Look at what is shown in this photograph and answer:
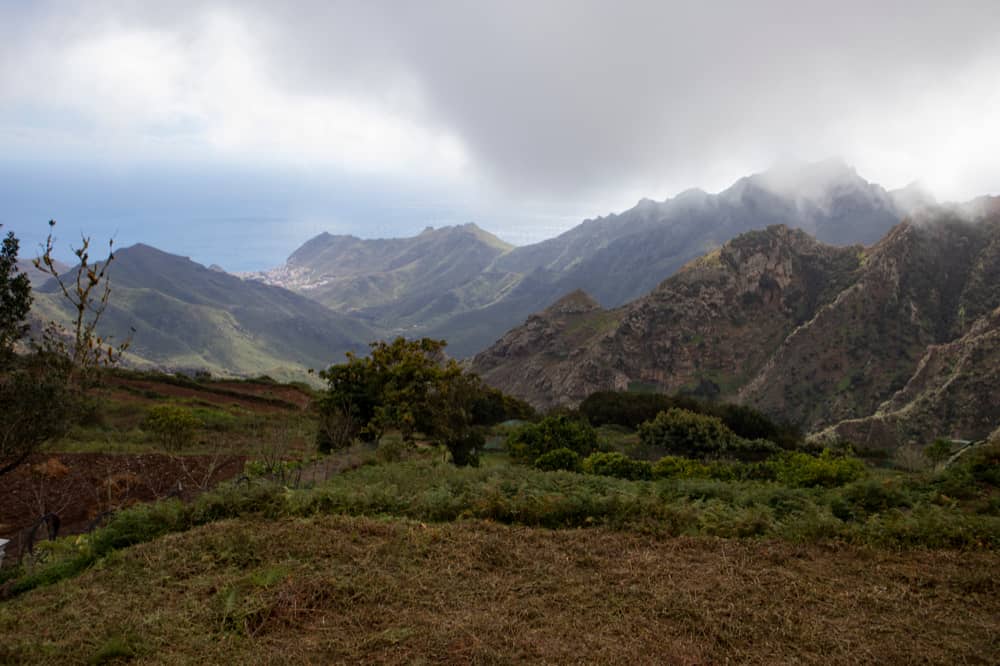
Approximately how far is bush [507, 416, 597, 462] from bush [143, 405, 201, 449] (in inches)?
532

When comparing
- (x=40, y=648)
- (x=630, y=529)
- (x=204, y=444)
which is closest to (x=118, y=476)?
(x=204, y=444)

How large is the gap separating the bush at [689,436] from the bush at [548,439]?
786cm

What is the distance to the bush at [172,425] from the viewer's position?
23.3m

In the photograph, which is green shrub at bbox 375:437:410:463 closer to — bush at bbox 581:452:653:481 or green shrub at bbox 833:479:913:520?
bush at bbox 581:452:653:481

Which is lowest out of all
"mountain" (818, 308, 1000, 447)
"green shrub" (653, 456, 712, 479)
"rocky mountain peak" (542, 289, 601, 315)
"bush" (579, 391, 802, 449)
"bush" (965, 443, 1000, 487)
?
"mountain" (818, 308, 1000, 447)

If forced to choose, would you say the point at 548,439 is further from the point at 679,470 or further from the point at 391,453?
the point at 391,453

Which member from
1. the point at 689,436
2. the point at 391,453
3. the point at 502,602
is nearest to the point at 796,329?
the point at 689,436

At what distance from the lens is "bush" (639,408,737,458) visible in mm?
30234

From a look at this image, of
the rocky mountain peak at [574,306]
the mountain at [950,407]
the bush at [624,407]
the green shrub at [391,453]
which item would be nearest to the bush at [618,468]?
the green shrub at [391,453]

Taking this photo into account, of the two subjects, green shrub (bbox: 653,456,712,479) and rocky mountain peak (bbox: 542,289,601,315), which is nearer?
green shrub (bbox: 653,456,712,479)

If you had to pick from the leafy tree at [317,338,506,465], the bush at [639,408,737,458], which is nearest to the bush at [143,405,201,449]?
the leafy tree at [317,338,506,465]

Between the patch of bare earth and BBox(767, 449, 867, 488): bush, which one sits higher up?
the patch of bare earth

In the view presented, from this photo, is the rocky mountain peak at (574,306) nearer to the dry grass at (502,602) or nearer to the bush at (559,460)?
the bush at (559,460)

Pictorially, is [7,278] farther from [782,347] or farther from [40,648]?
[782,347]
